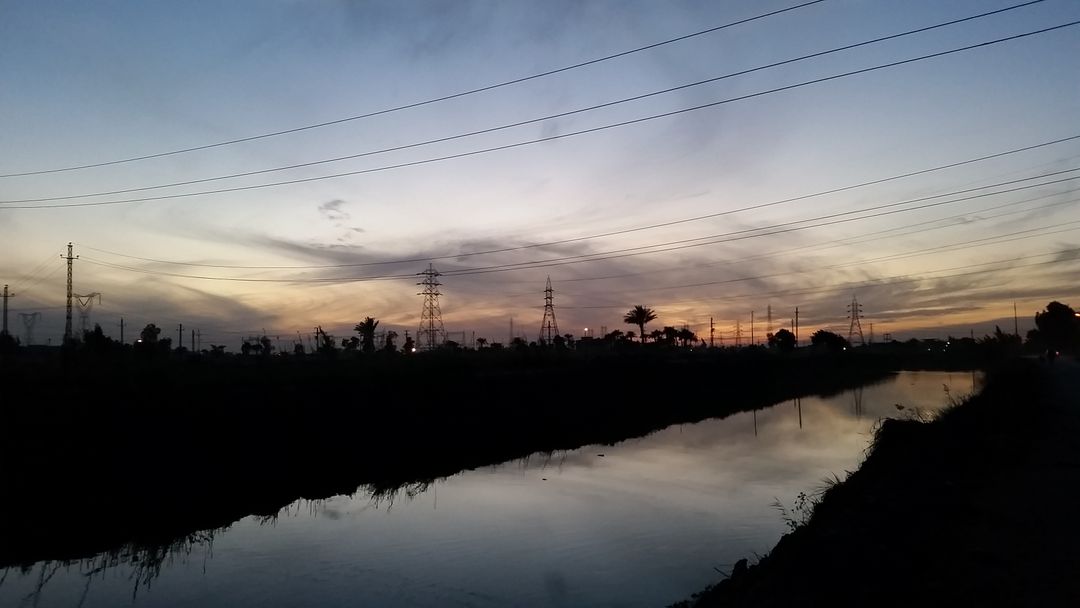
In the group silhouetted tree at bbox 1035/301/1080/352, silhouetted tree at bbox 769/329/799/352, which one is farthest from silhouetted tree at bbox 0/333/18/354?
silhouetted tree at bbox 1035/301/1080/352

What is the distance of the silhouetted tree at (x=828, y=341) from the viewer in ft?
398

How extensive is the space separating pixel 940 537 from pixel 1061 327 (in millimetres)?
133921

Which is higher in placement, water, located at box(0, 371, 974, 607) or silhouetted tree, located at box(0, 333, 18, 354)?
silhouetted tree, located at box(0, 333, 18, 354)

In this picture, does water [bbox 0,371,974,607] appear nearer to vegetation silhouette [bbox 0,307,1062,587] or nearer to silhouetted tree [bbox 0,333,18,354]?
vegetation silhouette [bbox 0,307,1062,587]

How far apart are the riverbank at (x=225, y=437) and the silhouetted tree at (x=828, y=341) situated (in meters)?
93.8

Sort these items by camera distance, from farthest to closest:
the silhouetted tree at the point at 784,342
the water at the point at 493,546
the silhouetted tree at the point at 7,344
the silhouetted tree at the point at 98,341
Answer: the silhouetted tree at the point at 784,342, the silhouetted tree at the point at 7,344, the silhouetted tree at the point at 98,341, the water at the point at 493,546

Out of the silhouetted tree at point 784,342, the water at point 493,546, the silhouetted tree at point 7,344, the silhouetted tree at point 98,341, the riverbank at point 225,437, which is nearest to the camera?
the water at point 493,546

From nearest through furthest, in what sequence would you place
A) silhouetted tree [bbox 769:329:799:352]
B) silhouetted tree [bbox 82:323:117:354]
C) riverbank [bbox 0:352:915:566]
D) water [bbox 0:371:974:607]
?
water [bbox 0:371:974:607] < riverbank [bbox 0:352:915:566] < silhouetted tree [bbox 82:323:117:354] < silhouetted tree [bbox 769:329:799:352]

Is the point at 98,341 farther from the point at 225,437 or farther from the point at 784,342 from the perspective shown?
the point at 784,342

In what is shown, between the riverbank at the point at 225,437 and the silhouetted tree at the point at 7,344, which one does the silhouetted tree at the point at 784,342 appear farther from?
the silhouetted tree at the point at 7,344

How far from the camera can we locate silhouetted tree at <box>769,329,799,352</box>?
4320 inches

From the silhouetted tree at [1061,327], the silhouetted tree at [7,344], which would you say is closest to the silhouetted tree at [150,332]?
the silhouetted tree at [7,344]

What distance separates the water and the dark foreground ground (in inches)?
93.9

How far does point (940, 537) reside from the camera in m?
9.27
